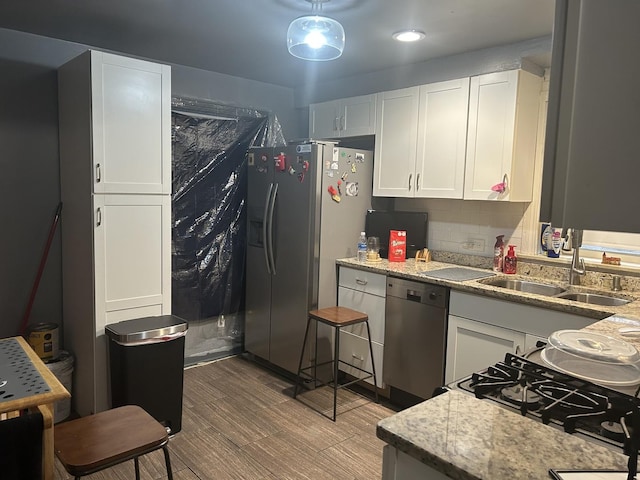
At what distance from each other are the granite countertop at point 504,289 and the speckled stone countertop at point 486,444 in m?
1.32

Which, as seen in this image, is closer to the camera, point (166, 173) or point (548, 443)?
point (548, 443)

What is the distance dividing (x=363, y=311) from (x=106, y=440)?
2.03 m

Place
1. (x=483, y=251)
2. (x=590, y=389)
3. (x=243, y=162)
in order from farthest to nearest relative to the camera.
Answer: (x=243, y=162), (x=483, y=251), (x=590, y=389)

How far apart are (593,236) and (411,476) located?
8.45ft

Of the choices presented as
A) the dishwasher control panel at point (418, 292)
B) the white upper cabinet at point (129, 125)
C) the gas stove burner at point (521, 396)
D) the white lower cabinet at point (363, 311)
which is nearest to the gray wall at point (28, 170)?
the white upper cabinet at point (129, 125)

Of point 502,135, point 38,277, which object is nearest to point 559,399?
point 502,135

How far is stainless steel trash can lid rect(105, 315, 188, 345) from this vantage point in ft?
8.46

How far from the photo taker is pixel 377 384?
3256 millimetres

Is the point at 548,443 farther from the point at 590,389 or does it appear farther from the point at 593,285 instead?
the point at 593,285

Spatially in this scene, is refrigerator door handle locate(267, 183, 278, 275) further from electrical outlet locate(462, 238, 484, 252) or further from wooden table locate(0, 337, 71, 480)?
wooden table locate(0, 337, 71, 480)

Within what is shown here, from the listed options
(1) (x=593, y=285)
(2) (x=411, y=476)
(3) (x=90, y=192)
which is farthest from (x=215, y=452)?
(1) (x=593, y=285)

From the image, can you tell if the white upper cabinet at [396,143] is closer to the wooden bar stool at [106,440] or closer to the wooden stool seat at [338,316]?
the wooden stool seat at [338,316]

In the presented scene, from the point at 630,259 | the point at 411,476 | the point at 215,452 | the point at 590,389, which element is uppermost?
the point at 630,259

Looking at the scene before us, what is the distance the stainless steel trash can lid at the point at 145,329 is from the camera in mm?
2580
